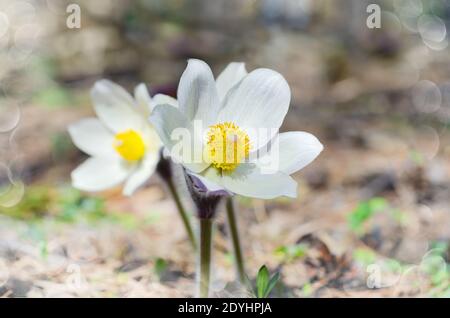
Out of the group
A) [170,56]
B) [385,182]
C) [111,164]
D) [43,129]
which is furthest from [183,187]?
[170,56]

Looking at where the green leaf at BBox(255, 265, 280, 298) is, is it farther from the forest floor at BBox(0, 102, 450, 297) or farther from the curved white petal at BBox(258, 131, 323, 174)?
the curved white petal at BBox(258, 131, 323, 174)

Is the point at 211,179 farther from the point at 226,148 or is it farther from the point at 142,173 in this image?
the point at 142,173

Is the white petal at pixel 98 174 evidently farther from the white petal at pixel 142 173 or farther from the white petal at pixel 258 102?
the white petal at pixel 258 102

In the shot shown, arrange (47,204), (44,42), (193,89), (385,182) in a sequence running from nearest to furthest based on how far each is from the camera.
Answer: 1. (193,89)
2. (47,204)
3. (385,182)
4. (44,42)

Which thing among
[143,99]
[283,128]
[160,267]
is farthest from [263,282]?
[283,128]

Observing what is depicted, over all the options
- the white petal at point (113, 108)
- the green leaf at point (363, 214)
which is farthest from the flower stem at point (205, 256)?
the green leaf at point (363, 214)
